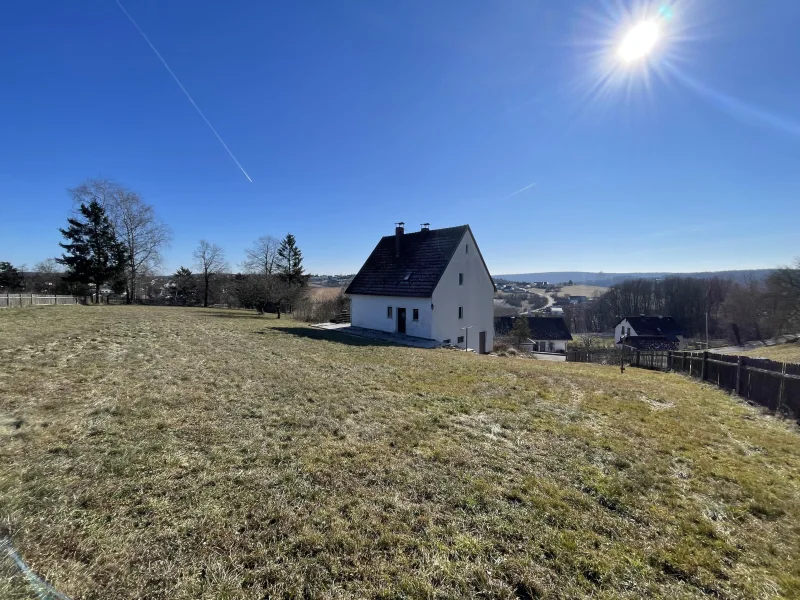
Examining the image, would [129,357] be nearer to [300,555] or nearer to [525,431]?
[300,555]

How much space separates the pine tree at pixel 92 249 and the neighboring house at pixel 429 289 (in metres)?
23.9

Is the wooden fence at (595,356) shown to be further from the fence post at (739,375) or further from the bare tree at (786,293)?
the bare tree at (786,293)

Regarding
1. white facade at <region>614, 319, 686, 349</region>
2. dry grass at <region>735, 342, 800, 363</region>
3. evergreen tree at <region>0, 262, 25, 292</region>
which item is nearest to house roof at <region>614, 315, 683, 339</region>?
white facade at <region>614, 319, 686, 349</region>

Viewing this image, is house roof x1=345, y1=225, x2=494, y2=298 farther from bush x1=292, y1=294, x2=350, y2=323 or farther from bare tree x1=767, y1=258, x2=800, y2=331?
bare tree x1=767, y1=258, x2=800, y2=331

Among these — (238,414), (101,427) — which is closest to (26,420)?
(101,427)

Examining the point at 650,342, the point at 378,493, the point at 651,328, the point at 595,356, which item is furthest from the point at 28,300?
the point at 651,328

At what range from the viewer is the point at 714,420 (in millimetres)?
6984

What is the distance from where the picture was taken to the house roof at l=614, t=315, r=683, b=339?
51.6 meters

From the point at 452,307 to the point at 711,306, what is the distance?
6935 cm

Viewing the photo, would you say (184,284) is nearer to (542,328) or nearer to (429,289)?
(429,289)

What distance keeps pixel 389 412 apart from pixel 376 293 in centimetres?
1638

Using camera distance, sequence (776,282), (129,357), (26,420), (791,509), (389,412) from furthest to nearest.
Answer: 1. (776,282)
2. (129,357)
3. (389,412)
4. (26,420)
5. (791,509)

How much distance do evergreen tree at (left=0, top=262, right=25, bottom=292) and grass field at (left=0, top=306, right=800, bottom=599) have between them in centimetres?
4862

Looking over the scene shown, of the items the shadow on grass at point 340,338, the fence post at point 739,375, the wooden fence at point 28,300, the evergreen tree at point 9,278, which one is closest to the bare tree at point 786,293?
the fence post at point 739,375
